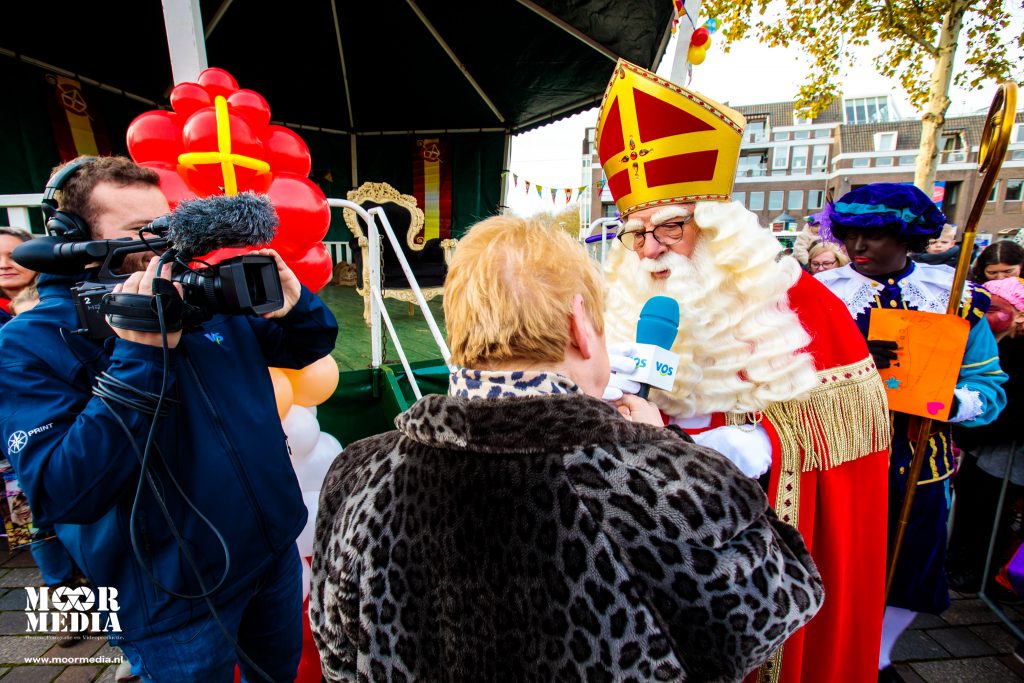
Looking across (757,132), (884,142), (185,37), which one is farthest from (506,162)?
(757,132)

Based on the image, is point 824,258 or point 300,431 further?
point 824,258

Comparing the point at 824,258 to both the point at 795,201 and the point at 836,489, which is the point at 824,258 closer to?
the point at 836,489

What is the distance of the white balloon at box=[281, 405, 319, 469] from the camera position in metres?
2.16

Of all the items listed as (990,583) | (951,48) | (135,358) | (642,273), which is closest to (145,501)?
(135,358)

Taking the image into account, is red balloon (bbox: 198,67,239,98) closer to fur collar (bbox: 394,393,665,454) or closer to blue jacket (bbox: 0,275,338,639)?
blue jacket (bbox: 0,275,338,639)

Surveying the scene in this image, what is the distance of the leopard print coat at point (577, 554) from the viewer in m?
0.71

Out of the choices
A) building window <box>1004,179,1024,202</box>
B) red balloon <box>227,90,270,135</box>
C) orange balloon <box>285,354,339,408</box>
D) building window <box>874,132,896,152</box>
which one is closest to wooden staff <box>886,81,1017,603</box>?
orange balloon <box>285,354,339,408</box>

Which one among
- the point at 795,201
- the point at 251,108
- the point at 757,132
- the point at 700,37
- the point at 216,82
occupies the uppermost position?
the point at 757,132

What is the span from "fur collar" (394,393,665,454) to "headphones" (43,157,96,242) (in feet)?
3.66

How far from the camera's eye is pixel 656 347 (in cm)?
115

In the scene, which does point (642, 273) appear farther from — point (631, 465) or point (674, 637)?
point (674, 637)

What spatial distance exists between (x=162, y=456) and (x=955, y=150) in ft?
153

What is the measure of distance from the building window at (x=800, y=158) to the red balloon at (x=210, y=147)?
154 ft

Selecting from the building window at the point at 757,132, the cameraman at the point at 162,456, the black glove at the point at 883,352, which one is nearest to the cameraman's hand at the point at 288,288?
the cameraman at the point at 162,456
